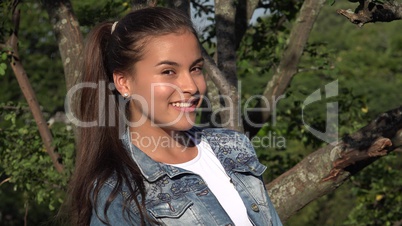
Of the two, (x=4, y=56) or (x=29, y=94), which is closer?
(x=4, y=56)

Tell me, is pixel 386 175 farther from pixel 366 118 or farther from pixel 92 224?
pixel 92 224

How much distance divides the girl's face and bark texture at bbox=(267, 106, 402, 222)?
1.57 meters

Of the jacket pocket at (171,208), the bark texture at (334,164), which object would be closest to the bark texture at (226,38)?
the bark texture at (334,164)

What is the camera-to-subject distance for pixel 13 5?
→ 545 centimetres

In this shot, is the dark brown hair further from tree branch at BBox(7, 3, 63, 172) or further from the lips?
tree branch at BBox(7, 3, 63, 172)

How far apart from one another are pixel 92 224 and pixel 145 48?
672 mm

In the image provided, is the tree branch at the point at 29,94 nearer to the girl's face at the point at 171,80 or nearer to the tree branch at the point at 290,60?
the tree branch at the point at 290,60

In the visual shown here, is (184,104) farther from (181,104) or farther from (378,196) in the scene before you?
(378,196)

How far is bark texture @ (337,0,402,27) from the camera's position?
277cm

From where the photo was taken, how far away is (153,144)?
112 inches

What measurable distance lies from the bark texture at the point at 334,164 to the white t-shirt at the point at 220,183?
1421 millimetres

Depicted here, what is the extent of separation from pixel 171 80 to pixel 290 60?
3026mm

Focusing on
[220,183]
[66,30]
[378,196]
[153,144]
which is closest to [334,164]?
[220,183]

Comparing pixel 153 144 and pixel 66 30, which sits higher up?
pixel 153 144
